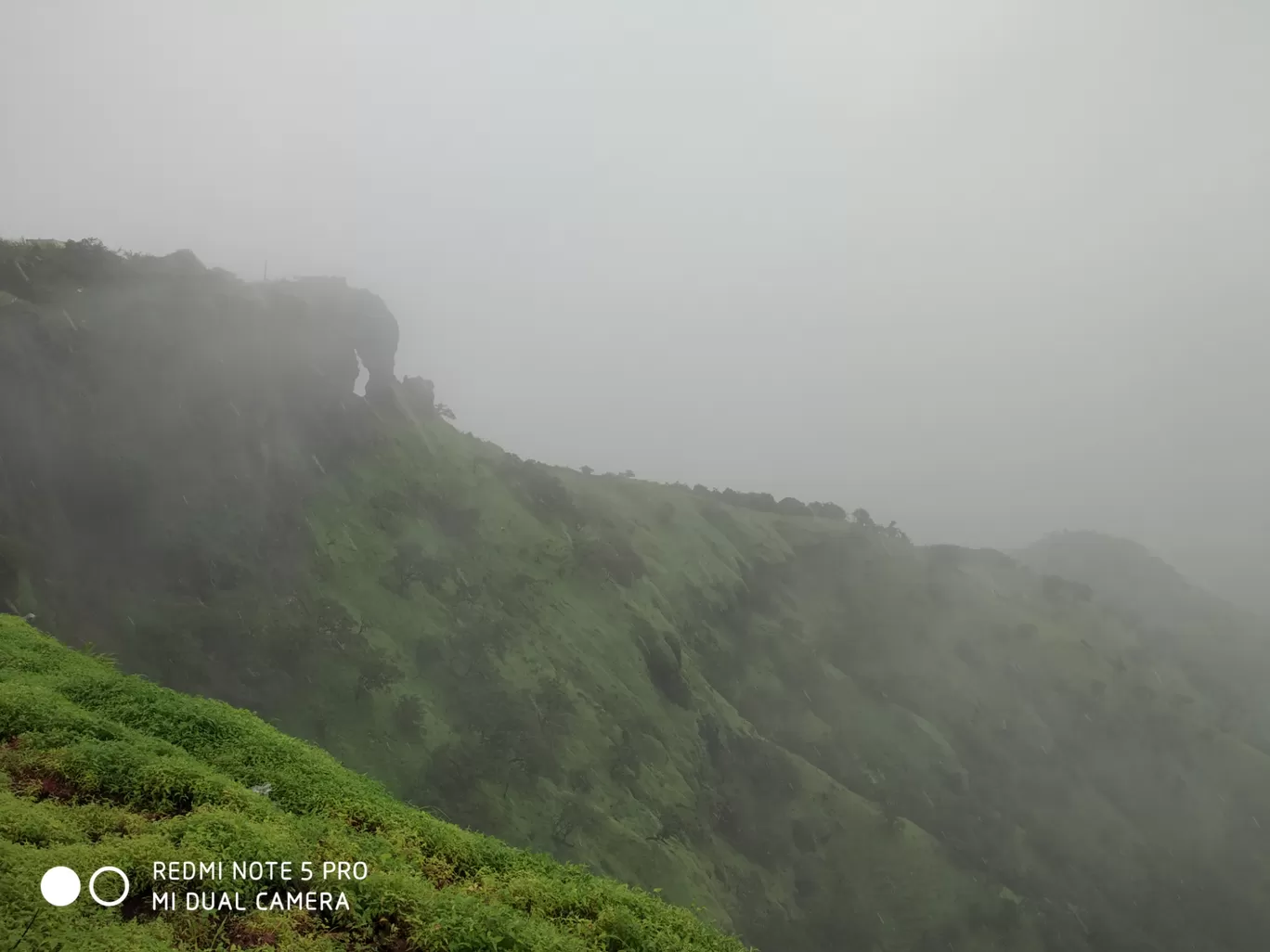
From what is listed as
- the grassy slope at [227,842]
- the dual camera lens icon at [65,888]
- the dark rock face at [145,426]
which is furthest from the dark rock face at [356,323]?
the dual camera lens icon at [65,888]

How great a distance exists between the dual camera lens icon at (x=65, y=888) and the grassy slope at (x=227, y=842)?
118 millimetres

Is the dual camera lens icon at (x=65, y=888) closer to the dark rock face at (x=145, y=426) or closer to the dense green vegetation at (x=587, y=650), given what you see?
the dark rock face at (x=145, y=426)

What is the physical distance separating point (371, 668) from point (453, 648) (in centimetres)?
701

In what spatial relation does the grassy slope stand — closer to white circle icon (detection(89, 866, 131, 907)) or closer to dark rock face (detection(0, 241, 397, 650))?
white circle icon (detection(89, 866, 131, 907))

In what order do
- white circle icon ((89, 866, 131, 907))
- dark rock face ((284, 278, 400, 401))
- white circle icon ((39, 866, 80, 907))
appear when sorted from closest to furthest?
white circle icon ((39, 866, 80, 907)) < white circle icon ((89, 866, 131, 907)) < dark rock face ((284, 278, 400, 401))

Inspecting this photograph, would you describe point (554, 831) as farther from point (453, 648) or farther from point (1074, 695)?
point (1074, 695)

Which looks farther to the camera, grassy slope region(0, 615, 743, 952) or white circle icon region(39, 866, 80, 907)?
grassy slope region(0, 615, 743, 952)

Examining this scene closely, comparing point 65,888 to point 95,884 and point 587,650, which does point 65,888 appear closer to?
point 95,884

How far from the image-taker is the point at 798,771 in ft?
228

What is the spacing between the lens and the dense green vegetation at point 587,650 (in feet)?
129

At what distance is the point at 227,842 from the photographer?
33.5ft

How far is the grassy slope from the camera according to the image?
878 cm

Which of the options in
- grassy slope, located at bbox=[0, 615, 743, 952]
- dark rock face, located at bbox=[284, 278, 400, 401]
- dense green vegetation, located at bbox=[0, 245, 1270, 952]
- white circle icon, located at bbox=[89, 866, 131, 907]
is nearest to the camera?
white circle icon, located at bbox=[89, 866, 131, 907]

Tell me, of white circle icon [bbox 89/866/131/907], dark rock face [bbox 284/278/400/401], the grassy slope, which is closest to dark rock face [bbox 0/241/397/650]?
dark rock face [bbox 284/278/400/401]
